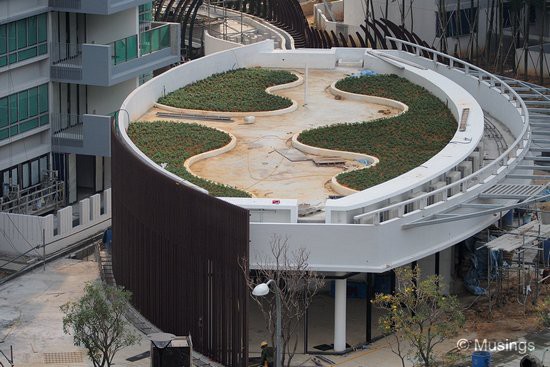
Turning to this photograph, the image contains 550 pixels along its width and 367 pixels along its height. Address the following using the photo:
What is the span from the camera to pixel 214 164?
2303 inches

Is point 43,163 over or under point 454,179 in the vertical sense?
under

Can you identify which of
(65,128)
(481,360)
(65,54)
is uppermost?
(65,54)

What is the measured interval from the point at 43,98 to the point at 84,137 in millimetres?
2176

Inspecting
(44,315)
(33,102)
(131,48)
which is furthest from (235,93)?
(44,315)

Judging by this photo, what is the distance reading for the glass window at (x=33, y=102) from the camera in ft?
220

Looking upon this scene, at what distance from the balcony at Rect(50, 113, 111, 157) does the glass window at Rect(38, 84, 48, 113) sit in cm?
54

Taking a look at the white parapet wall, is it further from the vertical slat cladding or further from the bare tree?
the bare tree

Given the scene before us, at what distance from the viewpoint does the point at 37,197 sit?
66.7 meters

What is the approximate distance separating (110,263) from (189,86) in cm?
1086

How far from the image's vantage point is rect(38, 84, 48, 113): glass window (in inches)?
2660

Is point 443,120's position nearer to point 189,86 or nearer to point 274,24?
point 189,86

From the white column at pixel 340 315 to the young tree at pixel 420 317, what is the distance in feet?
3.81

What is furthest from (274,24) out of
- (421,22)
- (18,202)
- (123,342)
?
(123,342)

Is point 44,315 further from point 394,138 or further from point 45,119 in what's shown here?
point 45,119
